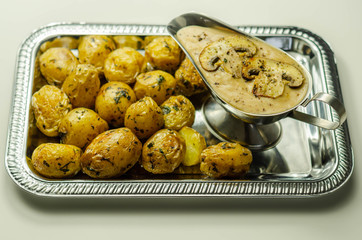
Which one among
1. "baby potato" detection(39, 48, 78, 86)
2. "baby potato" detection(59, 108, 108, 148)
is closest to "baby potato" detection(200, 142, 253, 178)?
"baby potato" detection(59, 108, 108, 148)

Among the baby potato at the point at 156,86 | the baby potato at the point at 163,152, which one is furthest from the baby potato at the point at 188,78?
the baby potato at the point at 163,152

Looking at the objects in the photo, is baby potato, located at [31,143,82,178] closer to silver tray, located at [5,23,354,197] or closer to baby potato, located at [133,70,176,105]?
silver tray, located at [5,23,354,197]

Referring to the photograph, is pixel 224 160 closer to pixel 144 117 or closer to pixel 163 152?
pixel 163 152

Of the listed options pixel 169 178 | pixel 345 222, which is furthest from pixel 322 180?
pixel 169 178

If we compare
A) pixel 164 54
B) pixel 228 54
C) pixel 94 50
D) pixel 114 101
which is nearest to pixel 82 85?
pixel 114 101

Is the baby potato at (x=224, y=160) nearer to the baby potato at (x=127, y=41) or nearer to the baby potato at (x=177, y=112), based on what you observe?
the baby potato at (x=177, y=112)

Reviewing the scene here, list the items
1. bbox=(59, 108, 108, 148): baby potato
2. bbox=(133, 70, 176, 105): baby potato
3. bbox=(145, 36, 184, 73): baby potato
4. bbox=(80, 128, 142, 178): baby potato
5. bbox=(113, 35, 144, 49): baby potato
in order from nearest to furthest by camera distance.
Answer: bbox=(80, 128, 142, 178): baby potato, bbox=(59, 108, 108, 148): baby potato, bbox=(133, 70, 176, 105): baby potato, bbox=(145, 36, 184, 73): baby potato, bbox=(113, 35, 144, 49): baby potato
